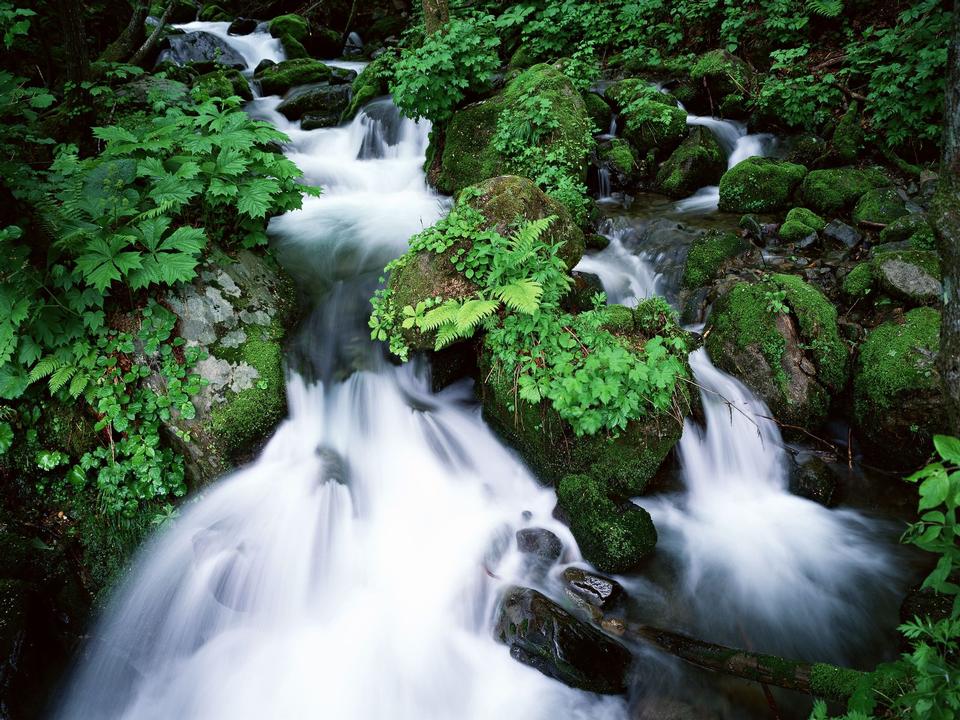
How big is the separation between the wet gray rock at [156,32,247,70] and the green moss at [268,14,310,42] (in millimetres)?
1634

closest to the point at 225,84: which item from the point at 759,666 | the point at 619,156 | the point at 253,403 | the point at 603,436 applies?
the point at 619,156

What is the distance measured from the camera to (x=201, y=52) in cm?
1279

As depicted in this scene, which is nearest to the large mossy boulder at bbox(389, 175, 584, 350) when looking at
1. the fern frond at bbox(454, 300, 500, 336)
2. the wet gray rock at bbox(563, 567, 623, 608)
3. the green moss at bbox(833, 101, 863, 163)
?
the fern frond at bbox(454, 300, 500, 336)

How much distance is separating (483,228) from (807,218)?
453cm

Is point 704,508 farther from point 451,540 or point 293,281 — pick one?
point 293,281

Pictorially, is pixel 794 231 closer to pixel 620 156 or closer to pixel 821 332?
pixel 821 332

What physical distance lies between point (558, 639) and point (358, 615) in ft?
5.03

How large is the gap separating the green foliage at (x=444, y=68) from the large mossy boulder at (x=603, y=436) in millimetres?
4698

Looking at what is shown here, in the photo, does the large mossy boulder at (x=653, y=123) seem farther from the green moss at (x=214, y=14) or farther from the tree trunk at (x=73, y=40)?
the green moss at (x=214, y=14)

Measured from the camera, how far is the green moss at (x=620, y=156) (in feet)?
27.7

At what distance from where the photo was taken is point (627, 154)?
28.0 feet

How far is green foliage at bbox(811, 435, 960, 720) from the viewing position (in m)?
1.73

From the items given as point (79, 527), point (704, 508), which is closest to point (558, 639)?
point (704, 508)

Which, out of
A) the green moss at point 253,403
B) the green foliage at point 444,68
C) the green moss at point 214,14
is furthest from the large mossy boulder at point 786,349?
the green moss at point 214,14
